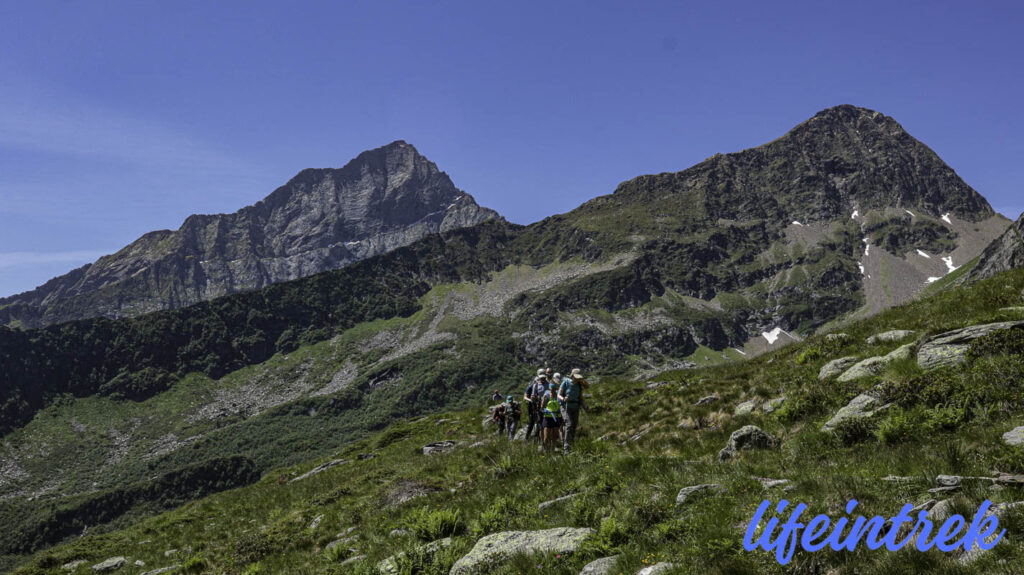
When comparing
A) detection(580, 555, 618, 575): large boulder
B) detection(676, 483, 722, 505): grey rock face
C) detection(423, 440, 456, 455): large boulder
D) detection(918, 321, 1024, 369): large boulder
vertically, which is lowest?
detection(423, 440, 456, 455): large boulder

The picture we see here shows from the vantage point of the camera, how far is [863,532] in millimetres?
6133

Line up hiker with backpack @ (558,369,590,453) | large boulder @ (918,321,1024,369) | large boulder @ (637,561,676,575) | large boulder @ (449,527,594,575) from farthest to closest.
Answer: hiker with backpack @ (558,369,590,453) < large boulder @ (918,321,1024,369) < large boulder @ (449,527,594,575) < large boulder @ (637,561,676,575)

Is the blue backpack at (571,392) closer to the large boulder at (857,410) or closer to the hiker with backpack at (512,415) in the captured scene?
the large boulder at (857,410)

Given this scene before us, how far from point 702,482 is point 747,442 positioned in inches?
124

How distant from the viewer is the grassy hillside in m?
6.95

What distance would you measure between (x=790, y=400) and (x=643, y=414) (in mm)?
7462

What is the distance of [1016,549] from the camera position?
4883mm

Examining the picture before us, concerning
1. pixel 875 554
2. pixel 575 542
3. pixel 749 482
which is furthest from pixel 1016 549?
pixel 575 542

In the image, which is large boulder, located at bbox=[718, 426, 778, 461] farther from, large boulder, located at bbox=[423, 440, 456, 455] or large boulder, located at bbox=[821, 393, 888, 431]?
large boulder, located at bbox=[423, 440, 456, 455]

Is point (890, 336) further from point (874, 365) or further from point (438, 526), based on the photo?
point (438, 526)

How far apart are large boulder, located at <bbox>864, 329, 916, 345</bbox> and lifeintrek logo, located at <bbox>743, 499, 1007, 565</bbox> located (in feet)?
42.6

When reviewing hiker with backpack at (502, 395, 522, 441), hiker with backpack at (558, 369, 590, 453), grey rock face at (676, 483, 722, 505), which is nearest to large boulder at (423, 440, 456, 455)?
hiker with backpack at (502, 395, 522, 441)

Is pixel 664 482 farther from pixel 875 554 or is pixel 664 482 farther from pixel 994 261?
pixel 994 261

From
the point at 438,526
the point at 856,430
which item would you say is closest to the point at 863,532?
the point at 856,430
